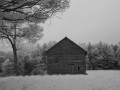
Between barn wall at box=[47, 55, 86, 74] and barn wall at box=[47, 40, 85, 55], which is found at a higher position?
barn wall at box=[47, 40, 85, 55]

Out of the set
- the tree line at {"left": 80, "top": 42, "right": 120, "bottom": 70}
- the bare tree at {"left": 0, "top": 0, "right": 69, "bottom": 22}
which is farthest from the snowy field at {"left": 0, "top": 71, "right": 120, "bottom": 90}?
the tree line at {"left": 80, "top": 42, "right": 120, "bottom": 70}

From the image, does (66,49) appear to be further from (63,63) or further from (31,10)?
(31,10)

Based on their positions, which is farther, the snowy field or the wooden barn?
the wooden barn

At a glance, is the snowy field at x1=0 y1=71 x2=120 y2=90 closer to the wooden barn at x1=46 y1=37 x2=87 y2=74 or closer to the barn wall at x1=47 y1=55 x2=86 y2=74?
the barn wall at x1=47 y1=55 x2=86 y2=74

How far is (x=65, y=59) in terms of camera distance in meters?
32.1

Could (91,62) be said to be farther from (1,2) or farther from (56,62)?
(1,2)

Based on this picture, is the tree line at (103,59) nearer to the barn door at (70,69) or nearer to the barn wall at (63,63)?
the barn wall at (63,63)

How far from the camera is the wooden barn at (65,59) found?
3191 centimetres

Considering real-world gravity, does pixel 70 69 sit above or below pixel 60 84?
below

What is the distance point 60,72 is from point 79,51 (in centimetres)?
522

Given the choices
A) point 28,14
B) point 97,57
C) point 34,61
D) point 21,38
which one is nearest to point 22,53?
point 34,61

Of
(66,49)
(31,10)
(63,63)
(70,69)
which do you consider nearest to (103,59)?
(70,69)

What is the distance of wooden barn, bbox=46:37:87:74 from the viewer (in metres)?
31.9

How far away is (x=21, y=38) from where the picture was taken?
26406mm
